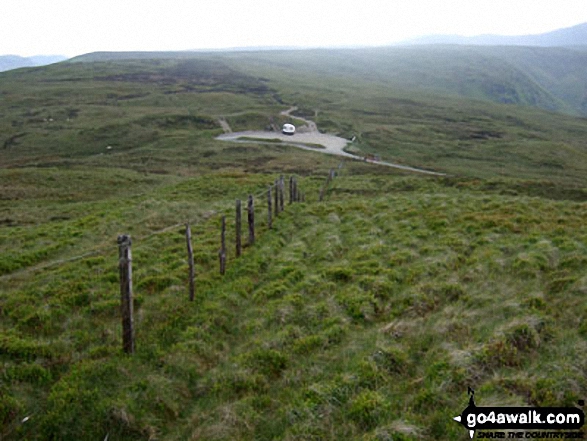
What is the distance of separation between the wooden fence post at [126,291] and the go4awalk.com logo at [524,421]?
7.74 metres

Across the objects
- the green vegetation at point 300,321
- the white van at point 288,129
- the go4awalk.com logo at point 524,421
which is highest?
the white van at point 288,129

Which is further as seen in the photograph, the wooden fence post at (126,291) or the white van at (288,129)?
the white van at (288,129)

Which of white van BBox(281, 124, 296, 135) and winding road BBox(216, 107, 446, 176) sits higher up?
white van BBox(281, 124, 296, 135)

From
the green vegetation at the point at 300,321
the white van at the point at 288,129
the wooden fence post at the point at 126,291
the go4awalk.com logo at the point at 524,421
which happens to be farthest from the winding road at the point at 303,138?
the go4awalk.com logo at the point at 524,421

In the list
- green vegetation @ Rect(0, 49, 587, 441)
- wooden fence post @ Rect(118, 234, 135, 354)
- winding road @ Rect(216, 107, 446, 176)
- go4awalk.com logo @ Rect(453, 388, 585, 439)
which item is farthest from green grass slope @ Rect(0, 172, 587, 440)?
winding road @ Rect(216, 107, 446, 176)

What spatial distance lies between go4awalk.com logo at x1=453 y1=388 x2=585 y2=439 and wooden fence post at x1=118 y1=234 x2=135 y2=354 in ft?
25.4

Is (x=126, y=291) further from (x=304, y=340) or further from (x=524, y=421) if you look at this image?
(x=524, y=421)

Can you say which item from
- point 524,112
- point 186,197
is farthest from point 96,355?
point 524,112

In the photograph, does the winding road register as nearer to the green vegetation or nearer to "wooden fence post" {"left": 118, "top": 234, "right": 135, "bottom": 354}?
the green vegetation

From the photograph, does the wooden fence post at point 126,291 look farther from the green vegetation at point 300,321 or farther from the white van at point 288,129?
the white van at point 288,129

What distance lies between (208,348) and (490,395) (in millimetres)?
6765

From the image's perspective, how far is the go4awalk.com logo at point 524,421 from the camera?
20.8ft

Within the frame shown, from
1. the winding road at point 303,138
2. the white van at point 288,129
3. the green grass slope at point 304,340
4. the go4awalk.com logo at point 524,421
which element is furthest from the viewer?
the white van at point 288,129

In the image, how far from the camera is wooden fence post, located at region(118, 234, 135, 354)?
9.69m
